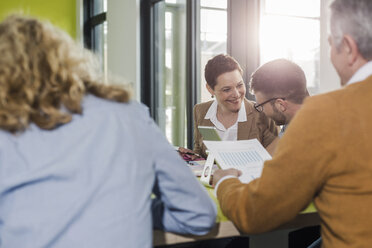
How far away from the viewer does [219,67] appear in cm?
228

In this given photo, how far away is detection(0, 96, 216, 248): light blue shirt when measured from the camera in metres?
0.67

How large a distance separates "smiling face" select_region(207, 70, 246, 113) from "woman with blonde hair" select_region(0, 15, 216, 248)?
1.56 metres

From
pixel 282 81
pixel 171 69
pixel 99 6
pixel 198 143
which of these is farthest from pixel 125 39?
pixel 282 81

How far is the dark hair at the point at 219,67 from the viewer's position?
227 centimetres

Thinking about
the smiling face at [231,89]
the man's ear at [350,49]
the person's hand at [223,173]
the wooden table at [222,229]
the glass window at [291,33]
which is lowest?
the wooden table at [222,229]

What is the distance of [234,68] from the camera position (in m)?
2.28

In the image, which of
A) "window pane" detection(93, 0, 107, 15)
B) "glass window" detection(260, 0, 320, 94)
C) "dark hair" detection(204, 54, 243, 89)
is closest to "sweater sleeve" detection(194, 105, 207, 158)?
"dark hair" detection(204, 54, 243, 89)

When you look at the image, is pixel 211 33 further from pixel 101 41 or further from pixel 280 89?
pixel 101 41

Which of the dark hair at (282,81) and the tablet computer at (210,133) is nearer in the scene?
the tablet computer at (210,133)

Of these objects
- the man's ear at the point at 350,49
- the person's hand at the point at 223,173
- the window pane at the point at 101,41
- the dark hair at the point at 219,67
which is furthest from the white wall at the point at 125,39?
the man's ear at the point at 350,49

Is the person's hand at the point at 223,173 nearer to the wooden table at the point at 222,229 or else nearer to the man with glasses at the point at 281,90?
the wooden table at the point at 222,229

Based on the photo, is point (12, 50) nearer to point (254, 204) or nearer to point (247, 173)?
point (254, 204)

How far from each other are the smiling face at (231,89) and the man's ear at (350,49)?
136cm

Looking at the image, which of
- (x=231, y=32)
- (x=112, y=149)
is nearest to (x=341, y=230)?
(x=112, y=149)
